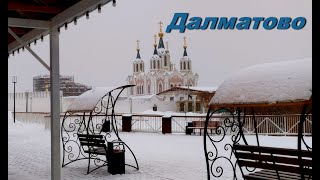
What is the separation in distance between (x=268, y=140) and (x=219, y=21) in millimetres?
43848

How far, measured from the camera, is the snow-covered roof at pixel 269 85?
4.93 metres

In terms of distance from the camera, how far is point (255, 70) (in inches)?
240

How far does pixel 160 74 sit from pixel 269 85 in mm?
89880

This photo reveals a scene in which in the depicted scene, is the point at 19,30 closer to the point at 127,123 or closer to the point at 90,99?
the point at 90,99


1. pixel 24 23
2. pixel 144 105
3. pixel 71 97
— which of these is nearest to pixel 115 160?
pixel 24 23

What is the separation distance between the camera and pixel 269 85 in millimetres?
5457

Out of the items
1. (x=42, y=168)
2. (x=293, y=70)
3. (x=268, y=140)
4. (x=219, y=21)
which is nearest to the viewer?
(x=293, y=70)

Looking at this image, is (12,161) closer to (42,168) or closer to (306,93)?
(42,168)

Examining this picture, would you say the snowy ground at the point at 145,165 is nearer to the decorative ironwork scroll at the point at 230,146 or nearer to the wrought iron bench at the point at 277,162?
the decorative ironwork scroll at the point at 230,146

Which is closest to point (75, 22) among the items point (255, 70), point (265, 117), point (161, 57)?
point (255, 70)

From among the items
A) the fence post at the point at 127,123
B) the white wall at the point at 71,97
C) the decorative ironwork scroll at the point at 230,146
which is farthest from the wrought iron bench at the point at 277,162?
the white wall at the point at 71,97

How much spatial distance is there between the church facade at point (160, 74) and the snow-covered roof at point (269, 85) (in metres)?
87.4

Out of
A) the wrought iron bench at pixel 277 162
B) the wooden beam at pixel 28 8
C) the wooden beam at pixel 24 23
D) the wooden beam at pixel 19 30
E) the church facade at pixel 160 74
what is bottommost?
the wrought iron bench at pixel 277 162

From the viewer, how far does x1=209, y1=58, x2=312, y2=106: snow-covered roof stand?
4.93 metres
